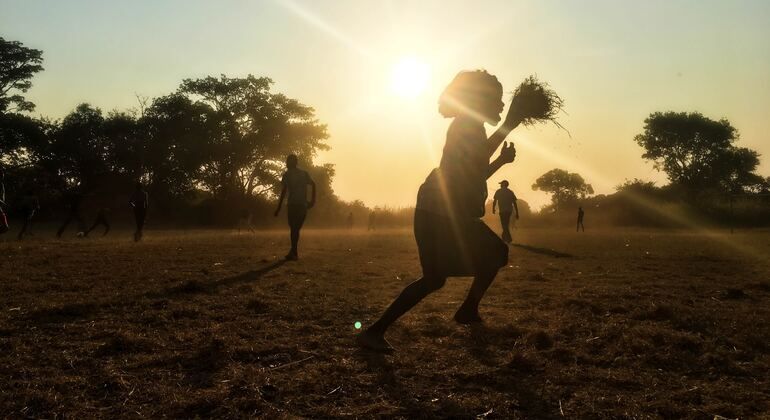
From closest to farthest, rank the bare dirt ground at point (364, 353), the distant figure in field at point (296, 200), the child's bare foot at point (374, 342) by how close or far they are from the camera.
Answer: the bare dirt ground at point (364, 353), the child's bare foot at point (374, 342), the distant figure in field at point (296, 200)

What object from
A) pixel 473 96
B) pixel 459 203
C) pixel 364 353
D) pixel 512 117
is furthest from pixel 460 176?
pixel 364 353

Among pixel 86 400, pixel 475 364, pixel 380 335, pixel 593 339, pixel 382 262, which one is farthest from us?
pixel 382 262

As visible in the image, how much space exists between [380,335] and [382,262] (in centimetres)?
824

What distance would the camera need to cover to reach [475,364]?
4133 millimetres

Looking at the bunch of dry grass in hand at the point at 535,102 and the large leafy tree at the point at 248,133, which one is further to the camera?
the large leafy tree at the point at 248,133

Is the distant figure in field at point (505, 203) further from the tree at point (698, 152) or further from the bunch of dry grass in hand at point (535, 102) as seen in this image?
the tree at point (698, 152)

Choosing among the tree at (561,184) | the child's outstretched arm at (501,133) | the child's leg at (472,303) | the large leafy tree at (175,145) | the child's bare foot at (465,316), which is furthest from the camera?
the tree at (561,184)

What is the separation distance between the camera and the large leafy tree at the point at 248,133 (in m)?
51.2

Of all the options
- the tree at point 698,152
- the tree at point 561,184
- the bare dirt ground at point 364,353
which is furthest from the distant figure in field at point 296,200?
the tree at point 561,184

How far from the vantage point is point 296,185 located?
40.4 ft

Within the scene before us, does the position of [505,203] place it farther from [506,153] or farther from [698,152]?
[698,152]

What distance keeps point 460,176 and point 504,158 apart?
1.40ft

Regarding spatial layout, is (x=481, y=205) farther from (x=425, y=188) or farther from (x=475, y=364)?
(x=475, y=364)

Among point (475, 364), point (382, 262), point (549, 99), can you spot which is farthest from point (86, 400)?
point (382, 262)
